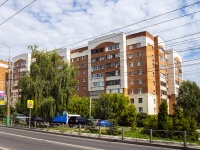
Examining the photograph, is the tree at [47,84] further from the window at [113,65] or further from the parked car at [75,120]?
the window at [113,65]

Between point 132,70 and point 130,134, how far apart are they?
42.6 m

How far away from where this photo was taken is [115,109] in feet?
179

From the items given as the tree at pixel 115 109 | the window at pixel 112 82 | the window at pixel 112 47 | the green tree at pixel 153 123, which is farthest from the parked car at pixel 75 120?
the window at pixel 112 47

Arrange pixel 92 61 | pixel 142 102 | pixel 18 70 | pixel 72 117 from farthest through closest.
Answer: pixel 18 70 → pixel 92 61 → pixel 142 102 → pixel 72 117

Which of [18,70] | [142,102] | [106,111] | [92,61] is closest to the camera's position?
[106,111]

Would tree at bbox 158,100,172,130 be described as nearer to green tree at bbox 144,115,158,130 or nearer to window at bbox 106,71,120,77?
green tree at bbox 144,115,158,130

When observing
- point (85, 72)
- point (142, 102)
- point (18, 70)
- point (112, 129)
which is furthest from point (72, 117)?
point (18, 70)

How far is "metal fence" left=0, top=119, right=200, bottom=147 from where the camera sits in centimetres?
1841

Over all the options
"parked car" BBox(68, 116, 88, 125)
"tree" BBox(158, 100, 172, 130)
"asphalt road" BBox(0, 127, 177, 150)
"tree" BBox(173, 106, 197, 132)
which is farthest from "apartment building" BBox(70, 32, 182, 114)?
"asphalt road" BBox(0, 127, 177, 150)

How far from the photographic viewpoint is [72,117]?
41156mm

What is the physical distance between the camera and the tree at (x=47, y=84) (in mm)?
32250

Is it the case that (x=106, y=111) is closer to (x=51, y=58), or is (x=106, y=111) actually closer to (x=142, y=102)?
(x=142, y=102)

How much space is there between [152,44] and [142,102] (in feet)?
50.1

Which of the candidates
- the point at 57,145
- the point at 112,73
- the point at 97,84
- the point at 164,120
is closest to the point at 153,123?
the point at 164,120
